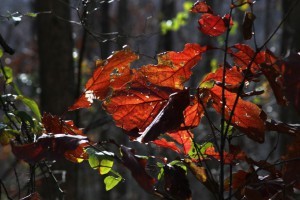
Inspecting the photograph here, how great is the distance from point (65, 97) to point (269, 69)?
2.60 metres

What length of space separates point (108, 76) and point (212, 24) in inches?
12.2

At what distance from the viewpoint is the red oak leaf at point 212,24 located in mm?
1324

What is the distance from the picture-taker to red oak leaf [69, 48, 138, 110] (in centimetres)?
138

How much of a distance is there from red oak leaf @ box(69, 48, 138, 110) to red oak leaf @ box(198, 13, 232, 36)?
0.63 ft

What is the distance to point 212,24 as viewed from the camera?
52.6 inches

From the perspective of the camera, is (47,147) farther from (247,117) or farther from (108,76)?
(247,117)

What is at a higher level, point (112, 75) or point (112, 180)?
point (112, 75)

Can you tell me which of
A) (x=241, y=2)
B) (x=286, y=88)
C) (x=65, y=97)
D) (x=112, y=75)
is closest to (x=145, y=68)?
(x=112, y=75)

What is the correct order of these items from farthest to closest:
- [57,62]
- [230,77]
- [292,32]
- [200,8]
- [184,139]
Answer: [292,32]
[57,62]
[184,139]
[230,77]
[200,8]


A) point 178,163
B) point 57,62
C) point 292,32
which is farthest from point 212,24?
point 292,32

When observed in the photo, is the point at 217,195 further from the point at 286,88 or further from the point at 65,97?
the point at 65,97

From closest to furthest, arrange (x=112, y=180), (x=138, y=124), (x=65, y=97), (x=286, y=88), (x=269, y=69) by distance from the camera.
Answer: (x=286, y=88)
(x=269, y=69)
(x=138, y=124)
(x=112, y=180)
(x=65, y=97)

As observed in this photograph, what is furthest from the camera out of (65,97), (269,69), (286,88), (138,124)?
(65,97)

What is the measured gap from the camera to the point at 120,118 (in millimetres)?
1340
